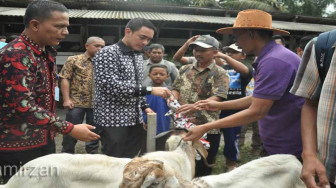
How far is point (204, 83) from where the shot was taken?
3.47 m

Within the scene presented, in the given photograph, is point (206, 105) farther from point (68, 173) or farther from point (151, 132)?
point (68, 173)

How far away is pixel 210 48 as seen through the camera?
3.49m

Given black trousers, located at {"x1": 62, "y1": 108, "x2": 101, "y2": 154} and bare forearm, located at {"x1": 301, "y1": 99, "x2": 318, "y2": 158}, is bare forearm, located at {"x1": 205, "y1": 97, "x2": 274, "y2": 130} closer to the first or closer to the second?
bare forearm, located at {"x1": 301, "y1": 99, "x2": 318, "y2": 158}

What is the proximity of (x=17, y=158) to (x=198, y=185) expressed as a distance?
1287 millimetres

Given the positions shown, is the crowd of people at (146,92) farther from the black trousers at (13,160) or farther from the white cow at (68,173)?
the white cow at (68,173)

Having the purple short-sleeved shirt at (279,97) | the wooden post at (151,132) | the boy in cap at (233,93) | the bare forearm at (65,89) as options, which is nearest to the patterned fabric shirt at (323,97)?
the purple short-sleeved shirt at (279,97)

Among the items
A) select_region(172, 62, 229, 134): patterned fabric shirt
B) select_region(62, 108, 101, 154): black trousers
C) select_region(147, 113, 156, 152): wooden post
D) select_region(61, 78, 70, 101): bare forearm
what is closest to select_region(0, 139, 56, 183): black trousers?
select_region(147, 113, 156, 152): wooden post

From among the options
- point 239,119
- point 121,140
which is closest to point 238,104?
point 239,119

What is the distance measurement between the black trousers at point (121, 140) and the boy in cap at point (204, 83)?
71 centimetres

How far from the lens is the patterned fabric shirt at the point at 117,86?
285 centimetres

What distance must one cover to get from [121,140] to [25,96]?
1.37 metres

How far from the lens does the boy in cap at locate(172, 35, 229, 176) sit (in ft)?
11.3

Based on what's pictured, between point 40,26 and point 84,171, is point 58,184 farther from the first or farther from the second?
point 40,26

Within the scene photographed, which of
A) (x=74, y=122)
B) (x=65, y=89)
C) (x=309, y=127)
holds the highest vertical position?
(x=309, y=127)
